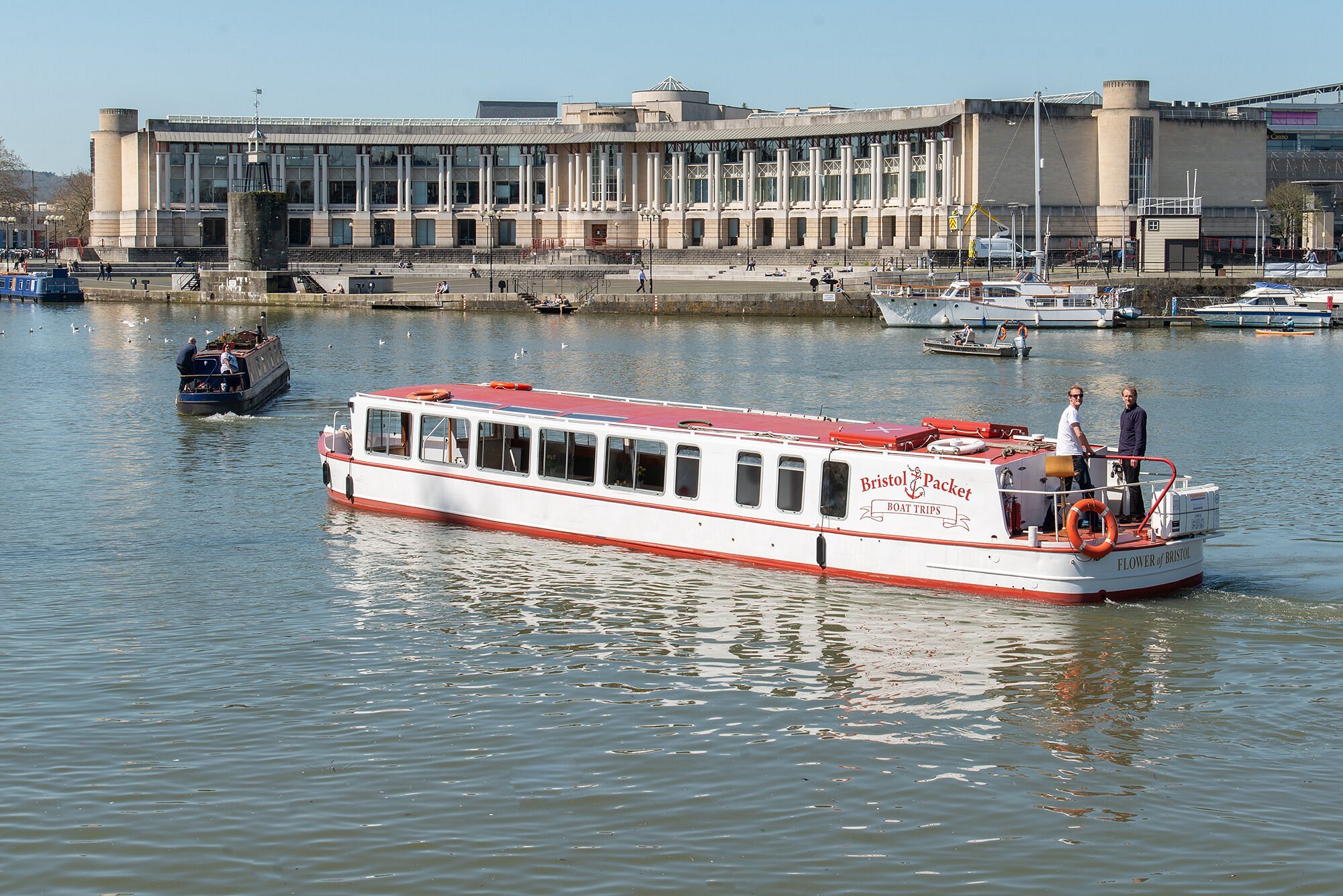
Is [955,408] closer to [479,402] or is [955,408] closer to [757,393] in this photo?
[757,393]

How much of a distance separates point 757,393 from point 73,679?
3800 cm

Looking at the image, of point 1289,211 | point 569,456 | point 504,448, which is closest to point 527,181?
point 1289,211

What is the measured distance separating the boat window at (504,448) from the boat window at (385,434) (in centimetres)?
237

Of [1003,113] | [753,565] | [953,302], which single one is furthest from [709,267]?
[753,565]

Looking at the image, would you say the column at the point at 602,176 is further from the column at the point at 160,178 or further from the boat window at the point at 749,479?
the boat window at the point at 749,479

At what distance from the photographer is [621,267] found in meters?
133

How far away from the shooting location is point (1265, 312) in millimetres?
94438

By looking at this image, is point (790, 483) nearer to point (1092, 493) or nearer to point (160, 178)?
point (1092, 493)

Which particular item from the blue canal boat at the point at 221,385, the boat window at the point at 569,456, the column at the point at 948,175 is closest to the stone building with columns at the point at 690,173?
the column at the point at 948,175

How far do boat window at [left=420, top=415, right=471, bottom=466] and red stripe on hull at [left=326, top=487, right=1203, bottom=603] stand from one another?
1083 millimetres

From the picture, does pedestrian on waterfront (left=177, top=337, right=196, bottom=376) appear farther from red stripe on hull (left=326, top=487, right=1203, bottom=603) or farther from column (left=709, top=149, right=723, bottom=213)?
column (left=709, top=149, right=723, bottom=213)

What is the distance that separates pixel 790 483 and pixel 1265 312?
2979 inches

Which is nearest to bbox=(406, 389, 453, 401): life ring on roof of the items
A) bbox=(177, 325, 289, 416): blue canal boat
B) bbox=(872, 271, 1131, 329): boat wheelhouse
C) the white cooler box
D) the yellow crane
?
the white cooler box

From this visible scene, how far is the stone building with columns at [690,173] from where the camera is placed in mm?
134125
